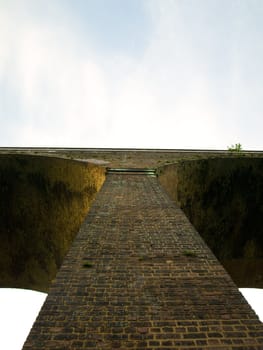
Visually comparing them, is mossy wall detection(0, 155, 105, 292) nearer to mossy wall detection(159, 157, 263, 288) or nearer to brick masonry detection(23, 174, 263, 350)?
mossy wall detection(159, 157, 263, 288)

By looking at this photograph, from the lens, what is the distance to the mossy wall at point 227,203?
26.5 feet

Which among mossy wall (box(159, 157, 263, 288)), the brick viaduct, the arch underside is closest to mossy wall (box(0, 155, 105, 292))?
the arch underside

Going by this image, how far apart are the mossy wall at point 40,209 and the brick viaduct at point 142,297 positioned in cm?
393

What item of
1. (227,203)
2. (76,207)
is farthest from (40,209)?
(227,203)

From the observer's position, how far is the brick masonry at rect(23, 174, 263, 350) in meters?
2.01

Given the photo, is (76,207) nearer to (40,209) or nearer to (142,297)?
(40,209)

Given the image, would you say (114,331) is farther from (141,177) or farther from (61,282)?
(141,177)

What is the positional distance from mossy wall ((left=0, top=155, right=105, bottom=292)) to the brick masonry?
13.0 ft

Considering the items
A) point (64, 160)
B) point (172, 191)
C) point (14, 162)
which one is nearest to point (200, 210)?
point (172, 191)

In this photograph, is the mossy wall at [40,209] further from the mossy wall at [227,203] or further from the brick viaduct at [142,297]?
the brick viaduct at [142,297]

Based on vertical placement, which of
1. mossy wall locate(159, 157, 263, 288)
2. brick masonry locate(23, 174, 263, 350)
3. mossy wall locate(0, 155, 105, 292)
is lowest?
brick masonry locate(23, 174, 263, 350)

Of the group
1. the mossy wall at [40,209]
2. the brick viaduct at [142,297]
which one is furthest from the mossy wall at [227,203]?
the brick viaduct at [142,297]

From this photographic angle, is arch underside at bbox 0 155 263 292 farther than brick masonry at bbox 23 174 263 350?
Yes

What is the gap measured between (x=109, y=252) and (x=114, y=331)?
1098mm
